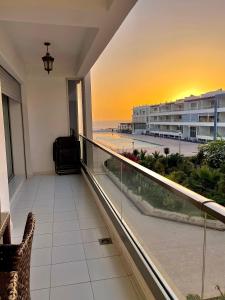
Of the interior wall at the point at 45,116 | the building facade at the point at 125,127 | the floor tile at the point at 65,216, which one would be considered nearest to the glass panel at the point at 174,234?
the floor tile at the point at 65,216

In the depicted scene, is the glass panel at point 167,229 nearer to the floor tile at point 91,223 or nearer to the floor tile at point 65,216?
the floor tile at point 91,223

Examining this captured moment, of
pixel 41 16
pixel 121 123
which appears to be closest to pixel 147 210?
pixel 41 16

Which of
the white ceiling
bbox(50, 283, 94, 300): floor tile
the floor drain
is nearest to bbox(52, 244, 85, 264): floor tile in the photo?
the floor drain

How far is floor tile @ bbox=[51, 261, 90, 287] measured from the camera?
6.96 feet

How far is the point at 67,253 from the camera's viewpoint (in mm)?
2578

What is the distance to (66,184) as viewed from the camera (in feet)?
18.0

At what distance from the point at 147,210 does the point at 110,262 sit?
675 millimetres

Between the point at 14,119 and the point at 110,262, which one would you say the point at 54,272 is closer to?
the point at 110,262

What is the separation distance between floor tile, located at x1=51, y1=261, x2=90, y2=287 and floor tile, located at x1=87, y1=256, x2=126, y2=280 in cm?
7

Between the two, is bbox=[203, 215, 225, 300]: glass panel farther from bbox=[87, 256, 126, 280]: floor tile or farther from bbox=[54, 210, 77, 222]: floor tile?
bbox=[54, 210, 77, 222]: floor tile

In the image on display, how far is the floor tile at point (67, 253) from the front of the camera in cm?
247

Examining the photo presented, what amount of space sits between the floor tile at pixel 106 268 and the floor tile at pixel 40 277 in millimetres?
402

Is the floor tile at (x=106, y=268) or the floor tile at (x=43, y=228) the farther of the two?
the floor tile at (x=43, y=228)

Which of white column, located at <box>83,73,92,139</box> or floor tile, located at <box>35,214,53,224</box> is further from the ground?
white column, located at <box>83,73,92,139</box>
